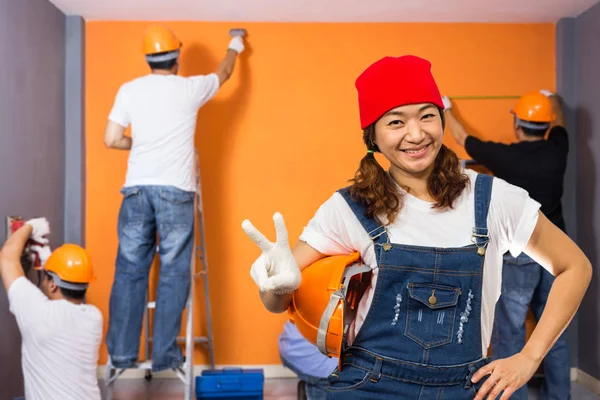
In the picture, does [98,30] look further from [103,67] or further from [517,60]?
[517,60]

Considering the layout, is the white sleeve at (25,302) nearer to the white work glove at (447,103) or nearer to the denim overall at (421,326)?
the denim overall at (421,326)

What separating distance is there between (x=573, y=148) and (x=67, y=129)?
3335mm

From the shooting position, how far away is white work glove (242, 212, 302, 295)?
52.1 inches

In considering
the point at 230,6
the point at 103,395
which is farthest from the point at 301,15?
the point at 103,395

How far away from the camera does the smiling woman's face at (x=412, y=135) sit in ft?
4.86

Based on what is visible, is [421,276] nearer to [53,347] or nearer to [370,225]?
[370,225]

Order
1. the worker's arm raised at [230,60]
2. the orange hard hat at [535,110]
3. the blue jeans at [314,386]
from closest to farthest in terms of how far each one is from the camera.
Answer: the blue jeans at [314,386], the orange hard hat at [535,110], the worker's arm raised at [230,60]

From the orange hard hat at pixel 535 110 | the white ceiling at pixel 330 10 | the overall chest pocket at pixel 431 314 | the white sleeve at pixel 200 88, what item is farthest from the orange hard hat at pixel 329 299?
the white ceiling at pixel 330 10

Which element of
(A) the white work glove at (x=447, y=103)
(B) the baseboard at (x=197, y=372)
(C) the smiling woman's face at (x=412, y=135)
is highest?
(A) the white work glove at (x=447, y=103)

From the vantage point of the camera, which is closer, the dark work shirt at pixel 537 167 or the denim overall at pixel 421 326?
the denim overall at pixel 421 326

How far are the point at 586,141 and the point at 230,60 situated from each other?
2.32m

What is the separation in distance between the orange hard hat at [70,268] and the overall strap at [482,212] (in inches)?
87.5

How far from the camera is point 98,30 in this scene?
4.50 metres

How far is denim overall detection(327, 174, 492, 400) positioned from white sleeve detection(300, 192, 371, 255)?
1.9 inches
